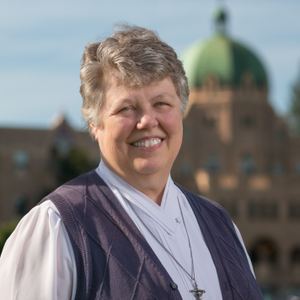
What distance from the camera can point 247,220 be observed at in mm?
41031

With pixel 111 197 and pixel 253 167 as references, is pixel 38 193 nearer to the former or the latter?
pixel 253 167

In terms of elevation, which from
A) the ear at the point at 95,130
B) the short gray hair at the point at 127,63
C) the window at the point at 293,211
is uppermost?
the short gray hair at the point at 127,63

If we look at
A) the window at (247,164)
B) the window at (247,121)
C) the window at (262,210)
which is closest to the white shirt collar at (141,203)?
the window at (262,210)

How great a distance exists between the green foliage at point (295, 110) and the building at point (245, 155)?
950 cm

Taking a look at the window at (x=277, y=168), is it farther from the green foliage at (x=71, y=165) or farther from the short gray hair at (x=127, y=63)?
the short gray hair at (x=127, y=63)

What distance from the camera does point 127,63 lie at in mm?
3012

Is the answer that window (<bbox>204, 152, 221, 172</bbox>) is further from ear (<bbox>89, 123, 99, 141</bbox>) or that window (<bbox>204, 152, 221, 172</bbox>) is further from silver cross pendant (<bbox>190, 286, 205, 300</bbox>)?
silver cross pendant (<bbox>190, 286, 205, 300</bbox>)

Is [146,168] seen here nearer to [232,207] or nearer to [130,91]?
[130,91]

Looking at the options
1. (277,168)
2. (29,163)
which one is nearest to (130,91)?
(29,163)

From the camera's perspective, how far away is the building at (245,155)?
135ft

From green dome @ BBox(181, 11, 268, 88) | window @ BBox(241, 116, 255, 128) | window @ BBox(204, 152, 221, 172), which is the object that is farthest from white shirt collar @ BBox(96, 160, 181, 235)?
green dome @ BBox(181, 11, 268, 88)

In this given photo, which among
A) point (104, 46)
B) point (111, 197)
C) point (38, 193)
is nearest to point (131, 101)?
point (104, 46)

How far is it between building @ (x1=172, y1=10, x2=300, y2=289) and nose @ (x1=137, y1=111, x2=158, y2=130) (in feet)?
125

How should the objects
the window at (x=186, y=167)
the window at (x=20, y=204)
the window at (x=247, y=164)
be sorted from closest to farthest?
the window at (x=20, y=204) → the window at (x=186, y=167) → the window at (x=247, y=164)
